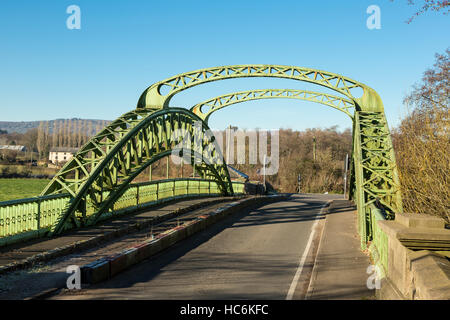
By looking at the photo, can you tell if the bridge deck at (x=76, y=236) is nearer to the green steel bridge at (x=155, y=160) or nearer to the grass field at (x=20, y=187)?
the green steel bridge at (x=155, y=160)

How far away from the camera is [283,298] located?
7.48 meters

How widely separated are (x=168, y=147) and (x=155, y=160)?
106 cm

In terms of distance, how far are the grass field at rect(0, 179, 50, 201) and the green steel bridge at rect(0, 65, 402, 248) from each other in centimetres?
3254

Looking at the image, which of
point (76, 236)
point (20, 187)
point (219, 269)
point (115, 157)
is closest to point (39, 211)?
point (76, 236)

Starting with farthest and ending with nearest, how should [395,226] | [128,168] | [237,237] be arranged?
[128,168] → [237,237] → [395,226]

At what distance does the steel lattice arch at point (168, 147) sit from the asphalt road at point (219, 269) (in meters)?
2.73

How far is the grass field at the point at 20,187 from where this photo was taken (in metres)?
49.3

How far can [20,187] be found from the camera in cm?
5625

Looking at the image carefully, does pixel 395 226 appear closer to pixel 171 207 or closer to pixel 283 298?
Answer: pixel 283 298

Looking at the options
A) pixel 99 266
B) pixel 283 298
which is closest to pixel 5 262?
pixel 99 266

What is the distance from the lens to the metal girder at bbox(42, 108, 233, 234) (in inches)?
533

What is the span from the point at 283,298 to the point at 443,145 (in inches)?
196

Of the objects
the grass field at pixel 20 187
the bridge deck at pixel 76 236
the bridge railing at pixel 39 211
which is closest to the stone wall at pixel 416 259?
the bridge deck at pixel 76 236

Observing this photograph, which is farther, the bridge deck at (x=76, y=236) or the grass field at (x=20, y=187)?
the grass field at (x=20, y=187)
